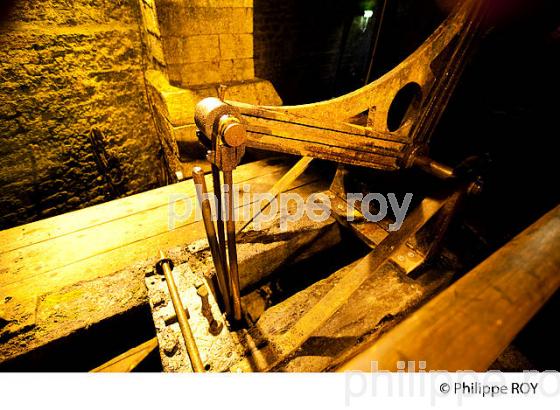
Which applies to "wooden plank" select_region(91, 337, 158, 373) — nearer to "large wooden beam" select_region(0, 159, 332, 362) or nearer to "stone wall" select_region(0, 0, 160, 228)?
"large wooden beam" select_region(0, 159, 332, 362)

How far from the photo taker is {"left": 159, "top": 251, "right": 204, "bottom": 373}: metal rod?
1.65 m

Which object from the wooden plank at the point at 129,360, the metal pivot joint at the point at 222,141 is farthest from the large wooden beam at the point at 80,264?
the metal pivot joint at the point at 222,141

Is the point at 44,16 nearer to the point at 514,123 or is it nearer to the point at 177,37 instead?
the point at 177,37

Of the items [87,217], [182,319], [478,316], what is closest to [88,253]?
[87,217]

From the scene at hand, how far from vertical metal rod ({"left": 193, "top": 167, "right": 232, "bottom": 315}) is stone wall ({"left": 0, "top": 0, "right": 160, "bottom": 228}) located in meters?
3.73

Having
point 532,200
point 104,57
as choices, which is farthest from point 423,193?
point 104,57

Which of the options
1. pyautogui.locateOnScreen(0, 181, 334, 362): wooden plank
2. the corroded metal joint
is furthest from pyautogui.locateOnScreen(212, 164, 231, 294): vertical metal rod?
pyautogui.locateOnScreen(0, 181, 334, 362): wooden plank

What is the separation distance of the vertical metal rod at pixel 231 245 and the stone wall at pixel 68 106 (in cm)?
395

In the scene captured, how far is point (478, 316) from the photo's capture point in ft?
2.41

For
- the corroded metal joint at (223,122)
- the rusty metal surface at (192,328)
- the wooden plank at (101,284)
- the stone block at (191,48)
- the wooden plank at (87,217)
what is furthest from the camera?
the stone block at (191,48)

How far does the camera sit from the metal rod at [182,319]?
5.43ft

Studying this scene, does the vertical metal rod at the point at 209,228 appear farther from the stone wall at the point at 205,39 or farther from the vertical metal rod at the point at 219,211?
the stone wall at the point at 205,39

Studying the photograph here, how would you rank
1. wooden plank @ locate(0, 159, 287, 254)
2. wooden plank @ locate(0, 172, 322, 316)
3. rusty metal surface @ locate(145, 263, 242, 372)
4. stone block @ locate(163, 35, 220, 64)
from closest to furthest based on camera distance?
rusty metal surface @ locate(145, 263, 242, 372)
wooden plank @ locate(0, 172, 322, 316)
wooden plank @ locate(0, 159, 287, 254)
stone block @ locate(163, 35, 220, 64)

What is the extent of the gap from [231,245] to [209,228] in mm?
214
